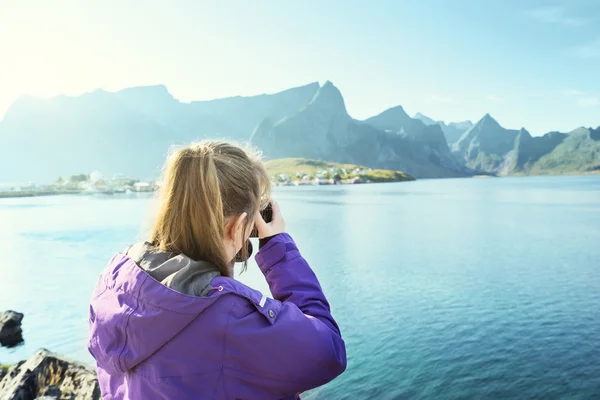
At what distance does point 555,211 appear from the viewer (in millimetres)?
53594

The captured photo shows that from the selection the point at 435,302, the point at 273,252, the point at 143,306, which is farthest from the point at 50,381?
the point at 435,302

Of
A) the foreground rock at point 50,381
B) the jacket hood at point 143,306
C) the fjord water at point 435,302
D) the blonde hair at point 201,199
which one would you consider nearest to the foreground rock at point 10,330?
the fjord water at point 435,302

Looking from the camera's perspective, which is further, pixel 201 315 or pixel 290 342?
pixel 290 342

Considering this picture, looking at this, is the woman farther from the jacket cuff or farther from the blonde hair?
the jacket cuff

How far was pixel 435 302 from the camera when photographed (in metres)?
17.3

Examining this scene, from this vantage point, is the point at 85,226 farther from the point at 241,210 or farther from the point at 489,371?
the point at 241,210

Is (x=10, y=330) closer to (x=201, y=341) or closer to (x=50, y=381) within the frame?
(x=50, y=381)

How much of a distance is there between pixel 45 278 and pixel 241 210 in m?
28.2

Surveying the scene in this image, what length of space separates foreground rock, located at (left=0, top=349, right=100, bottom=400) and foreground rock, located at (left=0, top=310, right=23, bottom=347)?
903 cm

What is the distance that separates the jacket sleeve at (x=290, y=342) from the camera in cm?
172

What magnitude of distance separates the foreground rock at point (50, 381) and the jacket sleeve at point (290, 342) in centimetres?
603

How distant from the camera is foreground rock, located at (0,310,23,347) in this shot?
51.7 ft

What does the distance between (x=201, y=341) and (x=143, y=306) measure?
0.86 feet

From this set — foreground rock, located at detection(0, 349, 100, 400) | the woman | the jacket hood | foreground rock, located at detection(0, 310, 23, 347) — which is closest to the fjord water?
foreground rock, located at detection(0, 310, 23, 347)
